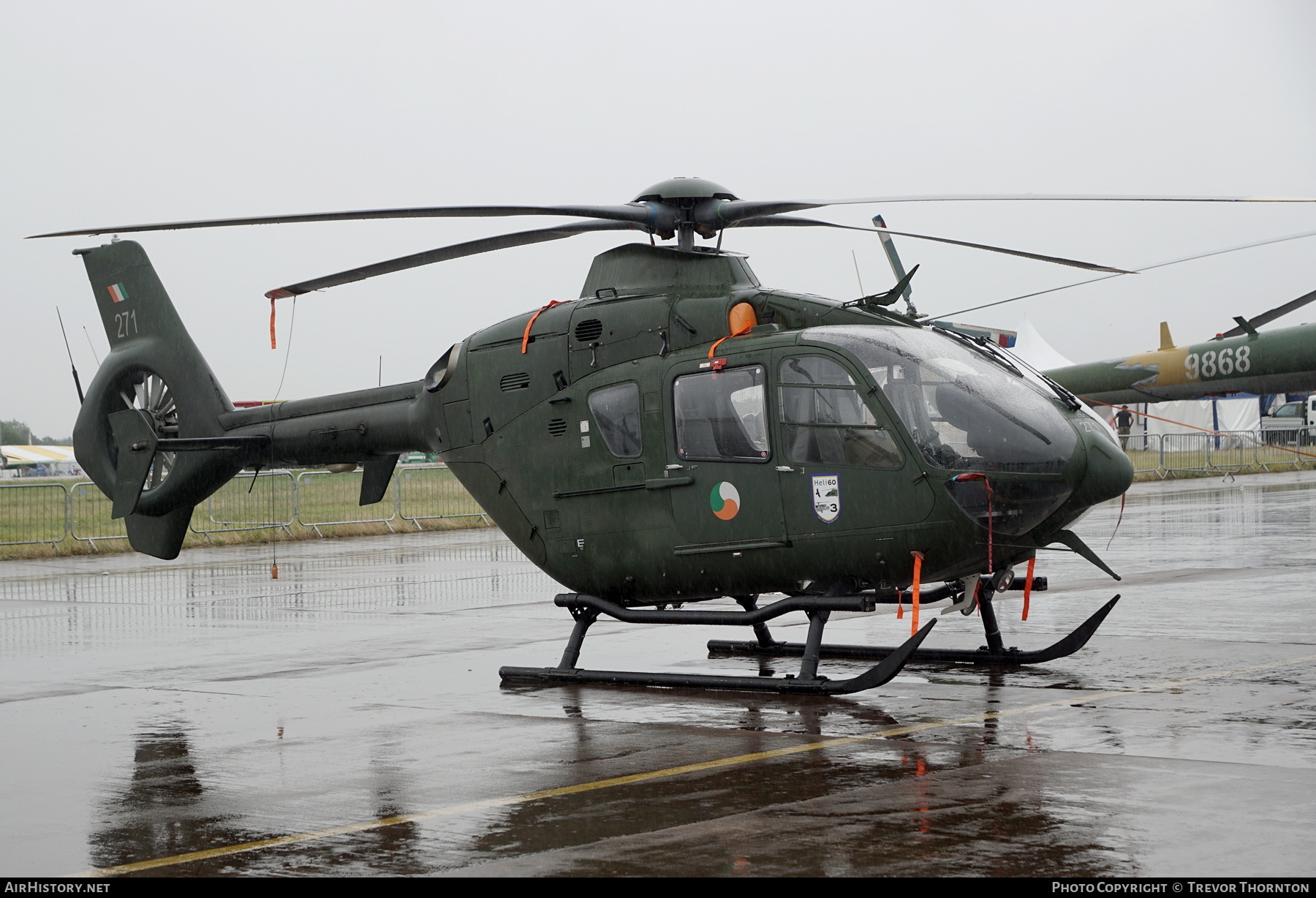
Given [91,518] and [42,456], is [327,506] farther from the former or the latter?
[42,456]

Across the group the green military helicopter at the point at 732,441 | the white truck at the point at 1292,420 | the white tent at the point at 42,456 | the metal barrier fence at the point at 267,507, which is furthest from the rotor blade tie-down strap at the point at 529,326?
the white tent at the point at 42,456

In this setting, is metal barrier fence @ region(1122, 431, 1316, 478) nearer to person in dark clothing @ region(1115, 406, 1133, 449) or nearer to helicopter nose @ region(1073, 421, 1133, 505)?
person in dark clothing @ region(1115, 406, 1133, 449)

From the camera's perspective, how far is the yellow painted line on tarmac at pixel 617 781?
228 inches

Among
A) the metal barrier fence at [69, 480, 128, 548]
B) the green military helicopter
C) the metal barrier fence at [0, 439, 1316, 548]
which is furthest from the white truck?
the green military helicopter

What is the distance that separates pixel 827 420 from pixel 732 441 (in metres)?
0.76

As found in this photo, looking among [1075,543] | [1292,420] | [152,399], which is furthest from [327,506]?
[1292,420]

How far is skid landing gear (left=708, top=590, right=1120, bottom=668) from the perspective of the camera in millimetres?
10188

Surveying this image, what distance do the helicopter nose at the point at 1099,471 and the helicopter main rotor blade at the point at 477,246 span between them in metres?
3.68

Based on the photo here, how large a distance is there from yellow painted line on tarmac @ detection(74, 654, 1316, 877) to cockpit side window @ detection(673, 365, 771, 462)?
2.27 m

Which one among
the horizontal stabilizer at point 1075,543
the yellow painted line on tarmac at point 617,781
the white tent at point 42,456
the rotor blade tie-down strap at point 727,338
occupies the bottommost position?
the yellow painted line on tarmac at point 617,781

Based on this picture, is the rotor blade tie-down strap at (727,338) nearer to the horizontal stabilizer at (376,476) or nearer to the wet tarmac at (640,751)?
the wet tarmac at (640,751)

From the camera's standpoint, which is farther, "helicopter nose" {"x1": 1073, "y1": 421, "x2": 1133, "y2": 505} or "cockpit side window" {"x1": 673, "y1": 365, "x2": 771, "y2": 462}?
"cockpit side window" {"x1": 673, "y1": 365, "x2": 771, "y2": 462}

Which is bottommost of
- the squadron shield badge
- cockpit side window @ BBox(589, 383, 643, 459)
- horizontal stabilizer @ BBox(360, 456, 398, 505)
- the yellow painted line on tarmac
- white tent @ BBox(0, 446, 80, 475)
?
the yellow painted line on tarmac

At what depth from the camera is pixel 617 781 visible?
7043 mm
